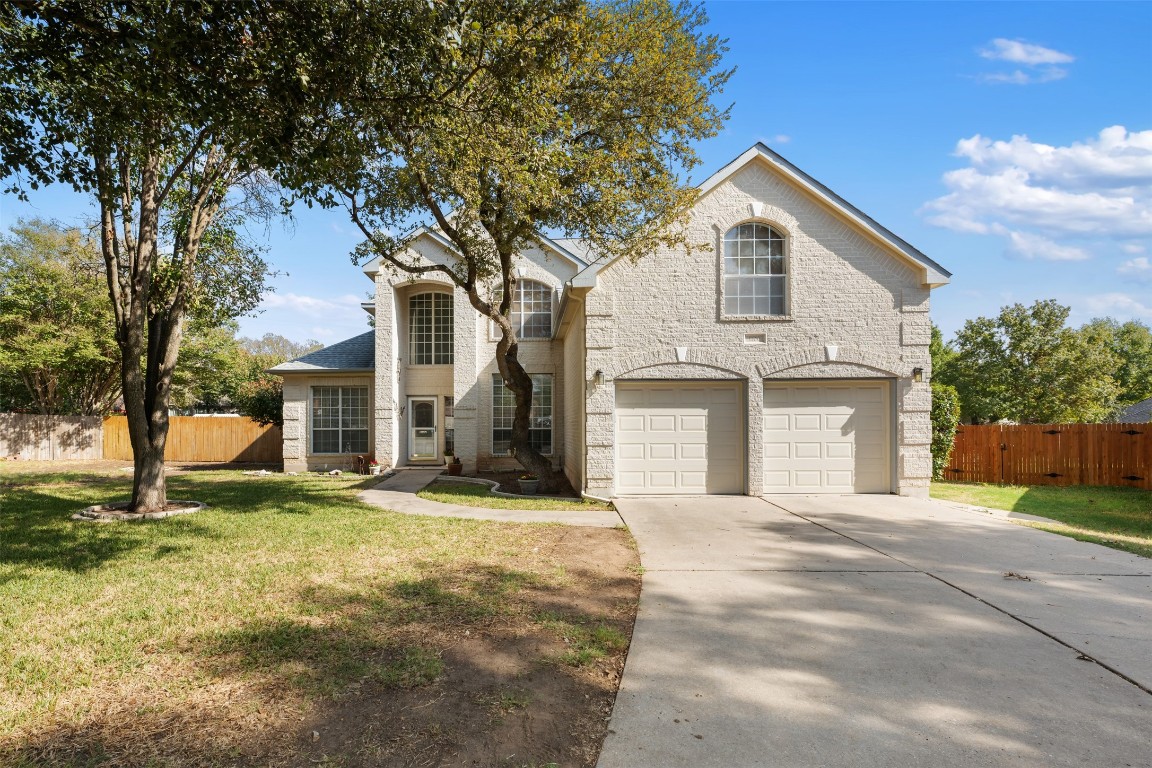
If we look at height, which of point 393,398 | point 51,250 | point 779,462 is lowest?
point 779,462

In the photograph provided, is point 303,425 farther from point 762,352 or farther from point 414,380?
point 762,352

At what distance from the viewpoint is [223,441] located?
23.2 metres

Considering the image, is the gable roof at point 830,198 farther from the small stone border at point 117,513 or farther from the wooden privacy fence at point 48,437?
the wooden privacy fence at point 48,437

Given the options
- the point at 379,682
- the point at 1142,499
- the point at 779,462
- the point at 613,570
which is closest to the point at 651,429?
the point at 779,462

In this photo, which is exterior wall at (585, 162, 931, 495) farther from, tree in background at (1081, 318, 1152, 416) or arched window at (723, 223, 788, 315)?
tree in background at (1081, 318, 1152, 416)

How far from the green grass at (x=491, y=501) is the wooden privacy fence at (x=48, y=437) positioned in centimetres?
1975

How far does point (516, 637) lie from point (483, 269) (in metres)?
9.01

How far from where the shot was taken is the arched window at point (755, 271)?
1194cm

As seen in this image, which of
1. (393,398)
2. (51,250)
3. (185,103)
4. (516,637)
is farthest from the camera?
(51,250)

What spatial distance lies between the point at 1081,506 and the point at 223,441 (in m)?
26.9

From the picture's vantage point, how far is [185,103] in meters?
5.87

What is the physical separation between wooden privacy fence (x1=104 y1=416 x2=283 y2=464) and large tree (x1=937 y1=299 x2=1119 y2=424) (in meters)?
32.7

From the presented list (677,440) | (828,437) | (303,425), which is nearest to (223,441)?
(303,425)

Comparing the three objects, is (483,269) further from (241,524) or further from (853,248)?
(853,248)
